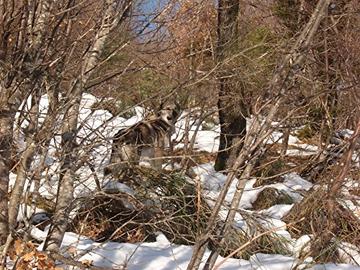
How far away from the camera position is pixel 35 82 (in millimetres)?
3521

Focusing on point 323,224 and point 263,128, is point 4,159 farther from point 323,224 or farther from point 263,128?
point 323,224

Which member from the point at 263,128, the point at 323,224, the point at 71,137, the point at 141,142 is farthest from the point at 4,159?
the point at 323,224

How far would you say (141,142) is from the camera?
532cm

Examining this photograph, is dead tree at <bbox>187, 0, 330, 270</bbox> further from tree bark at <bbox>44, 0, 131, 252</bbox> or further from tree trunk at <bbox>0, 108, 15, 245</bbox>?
tree trunk at <bbox>0, 108, 15, 245</bbox>

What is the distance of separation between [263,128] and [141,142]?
7.62 ft

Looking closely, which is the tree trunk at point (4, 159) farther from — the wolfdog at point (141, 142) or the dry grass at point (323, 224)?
the dry grass at point (323, 224)

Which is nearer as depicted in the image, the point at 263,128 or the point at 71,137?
the point at 263,128

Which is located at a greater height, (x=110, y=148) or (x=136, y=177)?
(x=110, y=148)

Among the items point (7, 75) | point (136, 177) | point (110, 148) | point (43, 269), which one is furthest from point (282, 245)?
point (7, 75)

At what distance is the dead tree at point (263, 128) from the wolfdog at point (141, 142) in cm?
67

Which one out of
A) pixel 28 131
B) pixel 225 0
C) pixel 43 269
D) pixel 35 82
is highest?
pixel 225 0

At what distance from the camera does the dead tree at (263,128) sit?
314 cm

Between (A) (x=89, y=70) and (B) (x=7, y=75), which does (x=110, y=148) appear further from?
(B) (x=7, y=75)

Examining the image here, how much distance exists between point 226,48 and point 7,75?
87.4 inches
